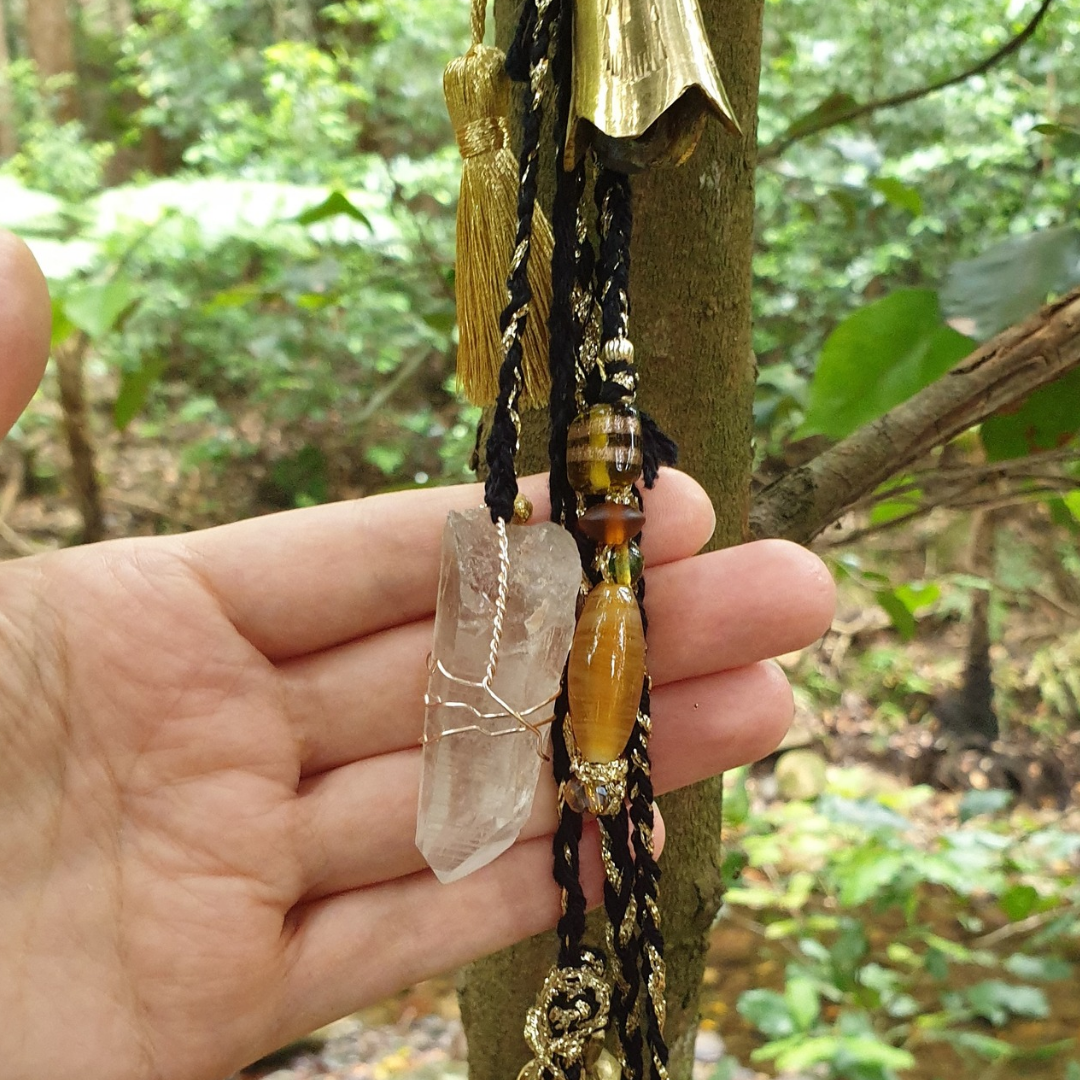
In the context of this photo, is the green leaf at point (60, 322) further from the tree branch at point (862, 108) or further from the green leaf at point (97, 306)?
the tree branch at point (862, 108)

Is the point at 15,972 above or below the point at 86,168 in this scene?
below

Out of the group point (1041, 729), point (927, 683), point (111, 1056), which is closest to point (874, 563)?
point (927, 683)

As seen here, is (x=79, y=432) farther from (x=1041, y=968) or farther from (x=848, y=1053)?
(x=1041, y=968)

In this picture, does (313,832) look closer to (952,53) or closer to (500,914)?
(500,914)

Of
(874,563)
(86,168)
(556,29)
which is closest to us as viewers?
(556,29)

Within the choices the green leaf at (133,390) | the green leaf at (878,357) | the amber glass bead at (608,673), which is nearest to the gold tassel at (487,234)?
the amber glass bead at (608,673)

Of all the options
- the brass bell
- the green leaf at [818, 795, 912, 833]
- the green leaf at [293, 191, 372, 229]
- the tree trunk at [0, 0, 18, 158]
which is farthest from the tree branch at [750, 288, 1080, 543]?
the tree trunk at [0, 0, 18, 158]
